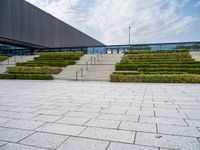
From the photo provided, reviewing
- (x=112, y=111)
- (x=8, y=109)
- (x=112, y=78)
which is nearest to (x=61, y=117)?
(x=112, y=111)

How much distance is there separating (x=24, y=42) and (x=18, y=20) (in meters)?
3.61

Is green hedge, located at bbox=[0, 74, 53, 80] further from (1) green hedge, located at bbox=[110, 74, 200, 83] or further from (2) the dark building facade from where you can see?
(2) the dark building facade

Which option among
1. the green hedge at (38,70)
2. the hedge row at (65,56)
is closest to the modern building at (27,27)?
the hedge row at (65,56)

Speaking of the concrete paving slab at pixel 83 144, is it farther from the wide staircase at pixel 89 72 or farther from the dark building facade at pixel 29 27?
the dark building facade at pixel 29 27

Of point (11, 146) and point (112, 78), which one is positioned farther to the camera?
point (112, 78)

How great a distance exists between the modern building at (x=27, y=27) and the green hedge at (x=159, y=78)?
2197 centimetres

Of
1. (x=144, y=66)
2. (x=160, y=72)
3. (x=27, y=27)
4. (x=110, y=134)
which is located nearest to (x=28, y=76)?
(x=144, y=66)

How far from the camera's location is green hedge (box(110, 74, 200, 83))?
14234 mm

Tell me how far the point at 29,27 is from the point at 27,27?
Result: 0.49 m

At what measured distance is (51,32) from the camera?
40031 millimetres

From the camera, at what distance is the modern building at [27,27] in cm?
3009

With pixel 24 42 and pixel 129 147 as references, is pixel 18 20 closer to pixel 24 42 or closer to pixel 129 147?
pixel 24 42

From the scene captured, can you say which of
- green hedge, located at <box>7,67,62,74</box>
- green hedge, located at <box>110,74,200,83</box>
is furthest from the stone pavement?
green hedge, located at <box>7,67,62,74</box>

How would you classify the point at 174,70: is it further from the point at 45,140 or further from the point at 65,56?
the point at 45,140
